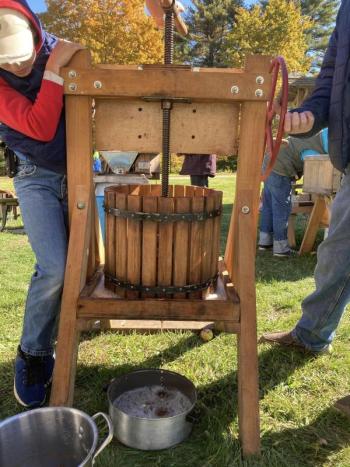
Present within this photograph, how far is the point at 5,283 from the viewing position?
4.13 m

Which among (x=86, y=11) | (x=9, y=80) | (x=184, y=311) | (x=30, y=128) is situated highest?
(x=86, y=11)

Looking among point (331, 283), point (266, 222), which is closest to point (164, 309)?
point (331, 283)

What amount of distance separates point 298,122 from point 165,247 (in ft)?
2.91

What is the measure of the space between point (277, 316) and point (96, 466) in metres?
1.93

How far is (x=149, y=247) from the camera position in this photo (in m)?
1.85

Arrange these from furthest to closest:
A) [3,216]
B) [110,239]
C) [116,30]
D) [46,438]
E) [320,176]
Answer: [116,30] → [3,216] → [320,176] → [110,239] → [46,438]

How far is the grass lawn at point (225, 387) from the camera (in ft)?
6.21

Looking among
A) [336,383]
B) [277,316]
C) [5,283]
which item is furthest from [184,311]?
[5,283]

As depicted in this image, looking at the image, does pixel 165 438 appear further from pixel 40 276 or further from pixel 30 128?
pixel 30 128

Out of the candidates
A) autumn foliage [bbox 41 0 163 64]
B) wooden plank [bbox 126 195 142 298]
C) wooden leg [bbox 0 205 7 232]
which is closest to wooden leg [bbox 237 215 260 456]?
wooden plank [bbox 126 195 142 298]

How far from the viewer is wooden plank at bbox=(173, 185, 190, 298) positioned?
6.03 ft

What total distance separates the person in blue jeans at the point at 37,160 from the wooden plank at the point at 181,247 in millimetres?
528

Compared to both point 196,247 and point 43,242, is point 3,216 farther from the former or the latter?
point 196,247

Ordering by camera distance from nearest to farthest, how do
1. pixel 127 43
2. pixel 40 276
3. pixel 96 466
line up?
1. pixel 96 466
2. pixel 40 276
3. pixel 127 43
